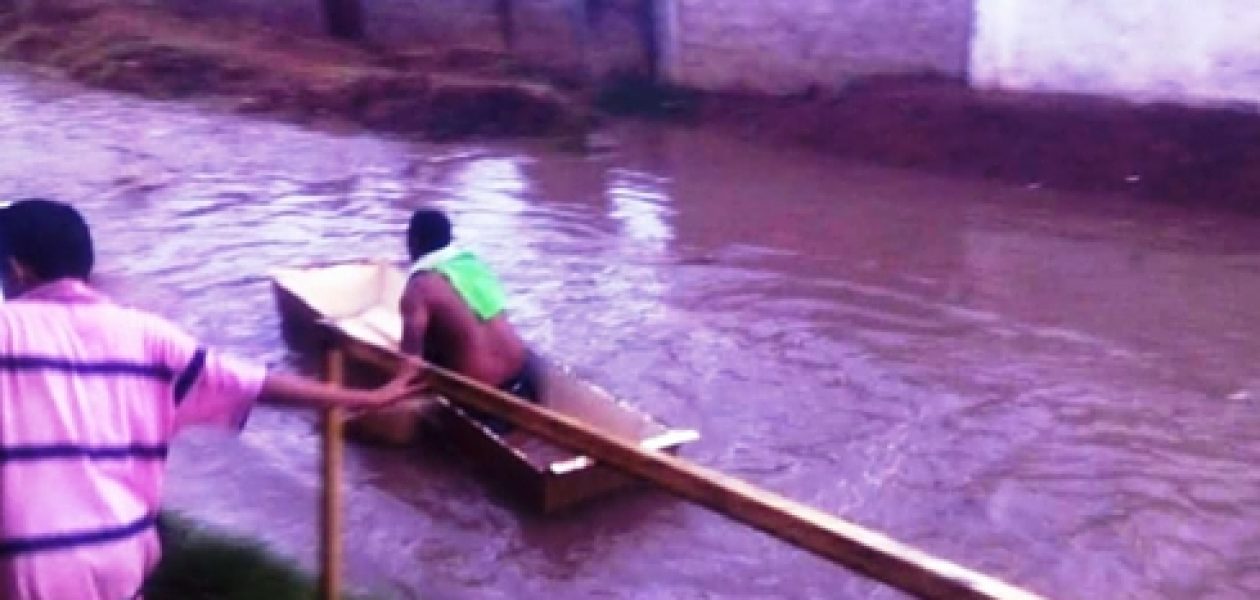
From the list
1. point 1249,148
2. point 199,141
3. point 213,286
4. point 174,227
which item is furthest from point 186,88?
point 1249,148

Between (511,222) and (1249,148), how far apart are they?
563 cm

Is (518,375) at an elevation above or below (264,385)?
below

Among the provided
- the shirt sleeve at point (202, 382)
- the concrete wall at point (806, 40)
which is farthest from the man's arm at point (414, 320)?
the concrete wall at point (806, 40)

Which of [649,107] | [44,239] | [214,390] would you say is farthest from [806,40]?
[44,239]

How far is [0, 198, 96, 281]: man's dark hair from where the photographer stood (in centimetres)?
340

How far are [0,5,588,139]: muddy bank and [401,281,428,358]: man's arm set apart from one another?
8.95 meters

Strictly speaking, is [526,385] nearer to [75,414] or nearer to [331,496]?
[331,496]

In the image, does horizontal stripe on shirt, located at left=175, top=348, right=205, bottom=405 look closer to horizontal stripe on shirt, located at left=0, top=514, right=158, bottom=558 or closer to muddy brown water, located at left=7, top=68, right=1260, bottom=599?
horizontal stripe on shirt, located at left=0, top=514, right=158, bottom=558

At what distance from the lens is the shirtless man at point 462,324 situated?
23.1 feet

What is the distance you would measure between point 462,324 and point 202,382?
3503 millimetres

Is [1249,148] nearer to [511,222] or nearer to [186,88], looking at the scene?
[511,222]

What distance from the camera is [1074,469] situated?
7.60 meters

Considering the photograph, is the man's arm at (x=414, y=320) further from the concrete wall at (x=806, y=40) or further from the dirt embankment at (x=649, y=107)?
the concrete wall at (x=806, y=40)

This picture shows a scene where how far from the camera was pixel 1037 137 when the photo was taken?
13492mm
